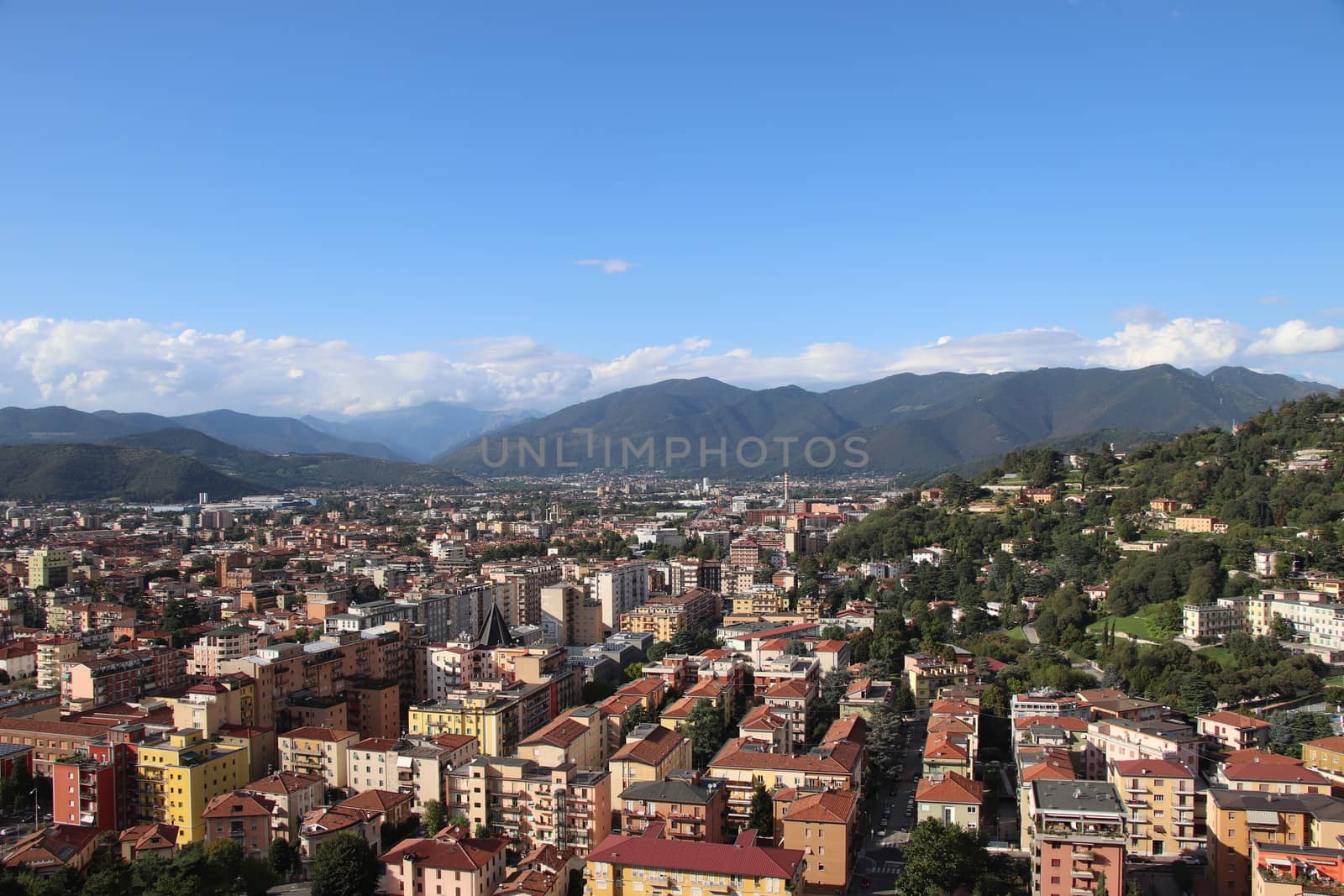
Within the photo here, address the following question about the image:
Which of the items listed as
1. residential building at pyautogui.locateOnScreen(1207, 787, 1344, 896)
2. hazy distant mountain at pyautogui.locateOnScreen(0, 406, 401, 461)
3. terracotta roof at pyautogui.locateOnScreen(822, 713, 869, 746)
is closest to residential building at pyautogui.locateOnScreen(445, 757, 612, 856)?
terracotta roof at pyautogui.locateOnScreen(822, 713, 869, 746)

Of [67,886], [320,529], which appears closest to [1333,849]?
[67,886]

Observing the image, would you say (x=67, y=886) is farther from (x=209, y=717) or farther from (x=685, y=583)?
(x=685, y=583)

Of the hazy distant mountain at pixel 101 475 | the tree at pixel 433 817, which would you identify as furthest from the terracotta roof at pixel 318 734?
the hazy distant mountain at pixel 101 475

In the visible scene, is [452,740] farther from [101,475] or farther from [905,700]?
[101,475]

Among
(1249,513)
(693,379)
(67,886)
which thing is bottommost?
(67,886)

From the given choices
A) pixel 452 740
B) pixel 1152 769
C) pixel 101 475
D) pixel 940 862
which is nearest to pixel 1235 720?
pixel 1152 769

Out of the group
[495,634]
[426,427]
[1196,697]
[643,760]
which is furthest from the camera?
[426,427]

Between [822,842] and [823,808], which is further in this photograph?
[823,808]
